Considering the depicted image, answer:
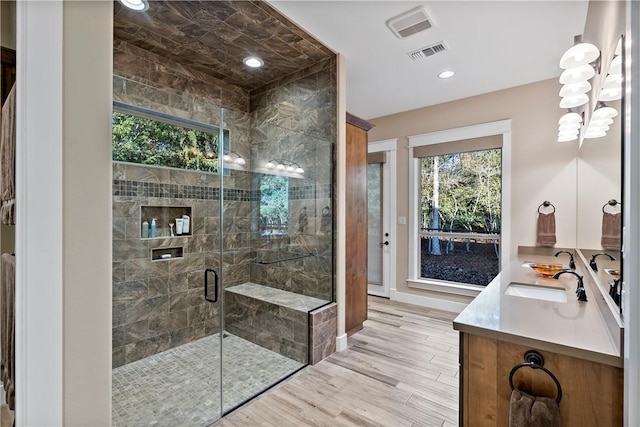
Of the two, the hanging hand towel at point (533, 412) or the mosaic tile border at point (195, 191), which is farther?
the mosaic tile border at point (195, 191)

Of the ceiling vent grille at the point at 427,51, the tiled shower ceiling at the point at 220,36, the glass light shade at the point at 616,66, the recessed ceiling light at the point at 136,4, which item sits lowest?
the glass light shade at the point at 616,66

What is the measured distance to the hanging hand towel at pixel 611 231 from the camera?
1.19 meters

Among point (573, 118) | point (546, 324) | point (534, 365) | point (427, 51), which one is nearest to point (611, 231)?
point (546, 324)

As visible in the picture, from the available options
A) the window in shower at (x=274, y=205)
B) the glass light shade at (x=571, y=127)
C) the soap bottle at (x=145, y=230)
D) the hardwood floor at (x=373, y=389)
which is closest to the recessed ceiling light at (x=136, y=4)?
the soap bottle at (x=145, y=230)

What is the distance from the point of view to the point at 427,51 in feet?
9.05

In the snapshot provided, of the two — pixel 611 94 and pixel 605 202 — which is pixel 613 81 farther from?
pixel 605 202

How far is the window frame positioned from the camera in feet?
11.7

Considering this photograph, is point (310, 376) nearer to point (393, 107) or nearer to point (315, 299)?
point (315, 299)

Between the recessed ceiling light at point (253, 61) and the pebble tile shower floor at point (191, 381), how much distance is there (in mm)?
2840

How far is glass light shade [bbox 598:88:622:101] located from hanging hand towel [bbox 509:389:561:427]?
1158mm

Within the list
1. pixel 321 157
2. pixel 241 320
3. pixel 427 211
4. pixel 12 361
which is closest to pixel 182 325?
pixel 241 320

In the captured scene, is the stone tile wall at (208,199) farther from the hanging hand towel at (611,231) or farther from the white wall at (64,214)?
the hanging hand towel at (611,231)

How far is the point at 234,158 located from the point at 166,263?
137cm

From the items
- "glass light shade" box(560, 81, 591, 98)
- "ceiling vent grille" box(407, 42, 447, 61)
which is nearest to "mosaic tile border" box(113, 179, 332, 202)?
"ceiling vent grille" box(407, 42, 447, 61)
